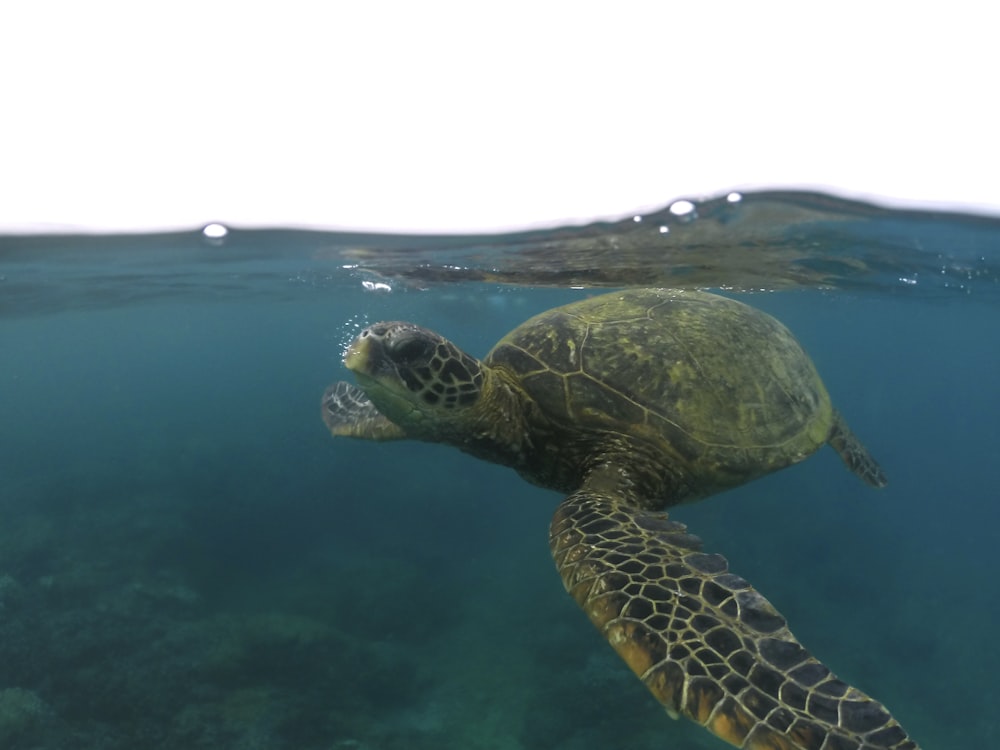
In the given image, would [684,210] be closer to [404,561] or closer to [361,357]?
[361,357]

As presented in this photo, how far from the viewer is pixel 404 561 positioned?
464 inches

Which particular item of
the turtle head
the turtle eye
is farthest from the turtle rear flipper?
the turtle eye

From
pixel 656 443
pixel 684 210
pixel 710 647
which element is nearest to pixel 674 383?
pixel 656 443

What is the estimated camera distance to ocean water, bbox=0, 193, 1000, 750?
24.4ft

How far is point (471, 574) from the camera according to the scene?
11680mm

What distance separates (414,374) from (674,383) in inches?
84.9

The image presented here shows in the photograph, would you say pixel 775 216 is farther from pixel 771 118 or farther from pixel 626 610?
pixel 626 610

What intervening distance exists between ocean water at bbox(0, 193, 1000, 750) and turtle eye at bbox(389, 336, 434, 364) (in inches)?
182

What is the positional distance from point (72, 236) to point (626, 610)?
10.4 metres

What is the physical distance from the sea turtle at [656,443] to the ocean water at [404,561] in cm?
274

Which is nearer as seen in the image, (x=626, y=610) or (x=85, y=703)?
(x=626, y=610)

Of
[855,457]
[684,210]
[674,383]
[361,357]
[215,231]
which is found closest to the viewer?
[361,357]

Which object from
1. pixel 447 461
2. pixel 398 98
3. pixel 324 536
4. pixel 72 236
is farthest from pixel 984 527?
pixel 72 236

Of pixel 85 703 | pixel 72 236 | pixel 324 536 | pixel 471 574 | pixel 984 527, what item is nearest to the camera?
pixel 85 703
